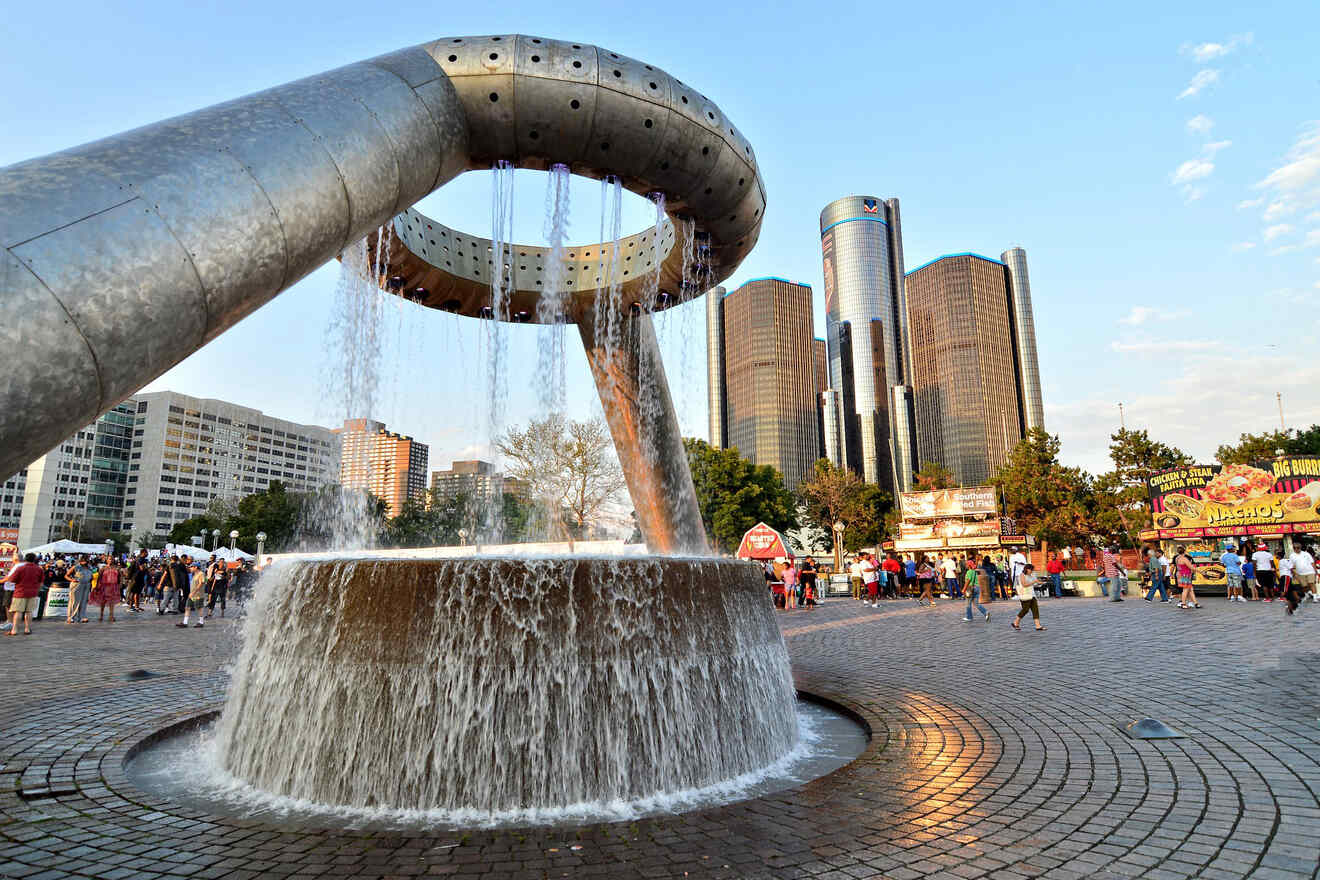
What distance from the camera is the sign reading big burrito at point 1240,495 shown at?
27500 mm

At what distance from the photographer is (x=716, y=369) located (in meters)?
138

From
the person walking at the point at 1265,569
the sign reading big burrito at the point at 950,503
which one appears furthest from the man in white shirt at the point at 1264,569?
the sign reading big burrito at the point at 950,503

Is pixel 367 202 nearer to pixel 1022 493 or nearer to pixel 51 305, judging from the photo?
pixel 51 305

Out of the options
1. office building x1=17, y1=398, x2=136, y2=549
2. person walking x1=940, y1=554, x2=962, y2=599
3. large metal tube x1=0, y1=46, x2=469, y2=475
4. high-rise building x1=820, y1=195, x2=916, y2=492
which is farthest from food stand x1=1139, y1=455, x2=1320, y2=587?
office building x1=17, y1=398, x2=136, y2=549

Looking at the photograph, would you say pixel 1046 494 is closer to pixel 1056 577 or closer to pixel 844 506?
pixel 844 506

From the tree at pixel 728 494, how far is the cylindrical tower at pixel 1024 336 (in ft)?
316

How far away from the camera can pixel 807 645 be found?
12.3 metres

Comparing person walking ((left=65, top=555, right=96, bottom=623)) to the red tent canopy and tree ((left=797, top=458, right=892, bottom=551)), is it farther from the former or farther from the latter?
tree ((left=797, top=458, right=892, bottom=551))

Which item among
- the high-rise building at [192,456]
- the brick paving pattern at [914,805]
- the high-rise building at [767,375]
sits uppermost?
the high-rise building at [767,375]

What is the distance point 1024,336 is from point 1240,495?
12733 centimetres

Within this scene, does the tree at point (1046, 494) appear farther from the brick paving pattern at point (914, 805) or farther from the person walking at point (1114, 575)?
the brick paving pattern at point (914, 805)

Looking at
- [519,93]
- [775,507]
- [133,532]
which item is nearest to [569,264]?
Answer: [519,93]

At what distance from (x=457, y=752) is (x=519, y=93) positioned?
5619mm

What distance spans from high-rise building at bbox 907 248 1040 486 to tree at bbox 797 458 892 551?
64.5 meters
